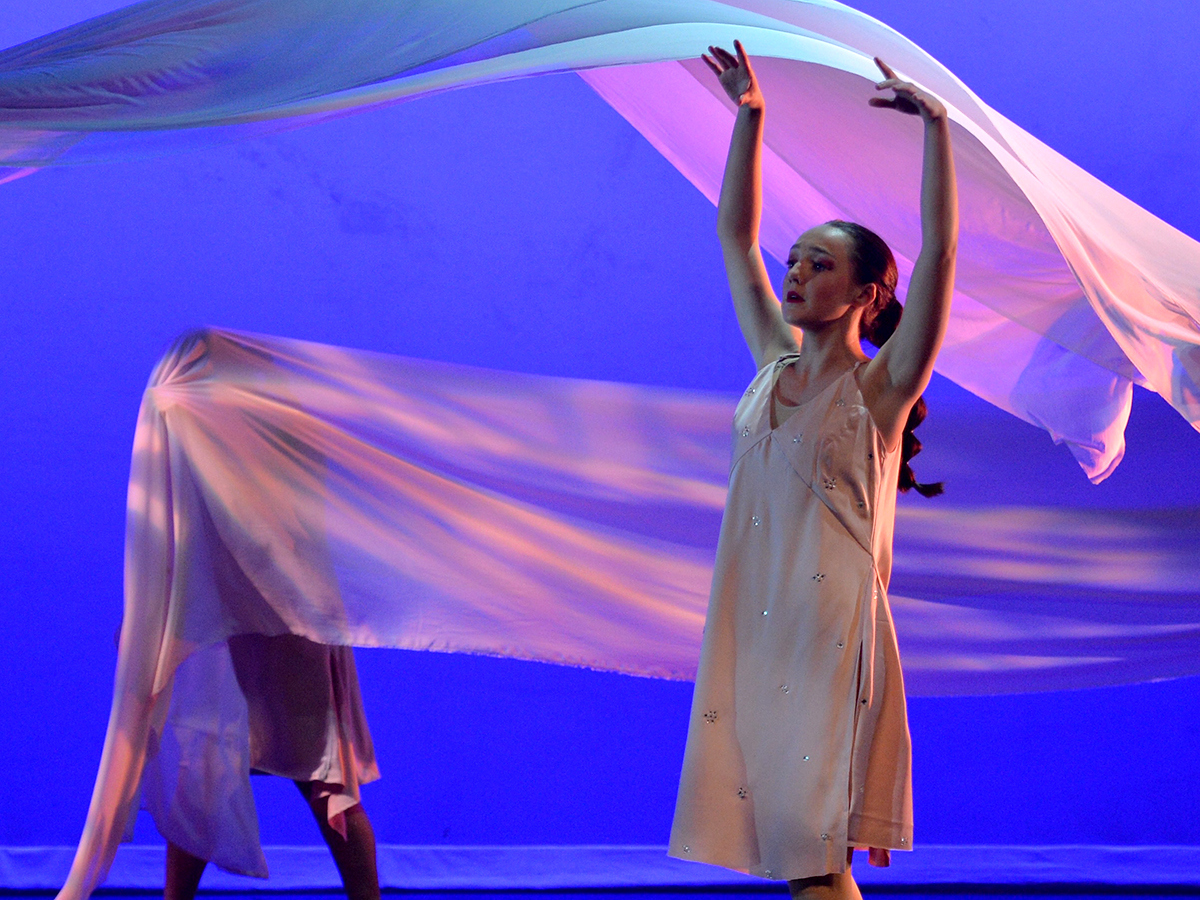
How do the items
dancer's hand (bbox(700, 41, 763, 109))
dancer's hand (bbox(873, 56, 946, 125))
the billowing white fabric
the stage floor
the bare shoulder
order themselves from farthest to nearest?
the stage floor < the billowing white fabric < dancer's hand (bbox(700, 41, 763, 109)) < the bare shoulder < dancer's hand (bbox(873, 56, 946, 125))

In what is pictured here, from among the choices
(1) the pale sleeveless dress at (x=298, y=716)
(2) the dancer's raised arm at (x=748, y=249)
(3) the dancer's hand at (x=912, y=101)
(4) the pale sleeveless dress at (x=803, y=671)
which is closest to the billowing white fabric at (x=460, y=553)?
(1) the pale sleeveless dress at (x=298, y=716)

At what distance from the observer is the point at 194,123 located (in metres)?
1.53

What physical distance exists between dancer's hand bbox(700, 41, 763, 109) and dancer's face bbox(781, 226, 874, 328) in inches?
8.3

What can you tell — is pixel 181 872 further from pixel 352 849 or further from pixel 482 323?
pixel 482 323

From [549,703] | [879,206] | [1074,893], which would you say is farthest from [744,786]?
[1074,893]

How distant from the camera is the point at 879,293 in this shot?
5.53 ft

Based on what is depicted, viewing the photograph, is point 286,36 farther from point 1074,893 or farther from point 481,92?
point 1074,893

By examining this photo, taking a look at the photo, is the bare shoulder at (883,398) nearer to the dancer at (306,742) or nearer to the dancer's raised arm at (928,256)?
the dancer's raised arm at (928,256)

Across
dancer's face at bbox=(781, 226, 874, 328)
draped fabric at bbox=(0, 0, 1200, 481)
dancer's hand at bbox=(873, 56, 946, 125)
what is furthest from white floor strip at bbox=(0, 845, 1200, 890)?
dancer's hand at bbox=(873, 56, 946, 125)

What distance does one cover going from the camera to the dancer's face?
164cm

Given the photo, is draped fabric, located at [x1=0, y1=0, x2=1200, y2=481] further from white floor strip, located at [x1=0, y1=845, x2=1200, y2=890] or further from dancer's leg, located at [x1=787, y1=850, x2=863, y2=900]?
white floor strip, located at [x1=0, y1=845, x2=1200, y2=890]

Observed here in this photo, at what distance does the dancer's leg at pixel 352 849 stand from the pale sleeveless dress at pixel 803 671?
707 millimetres

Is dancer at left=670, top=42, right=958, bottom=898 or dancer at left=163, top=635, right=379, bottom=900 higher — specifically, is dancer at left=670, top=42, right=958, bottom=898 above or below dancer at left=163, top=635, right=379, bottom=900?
above

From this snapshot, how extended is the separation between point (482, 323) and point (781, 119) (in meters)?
1.32
